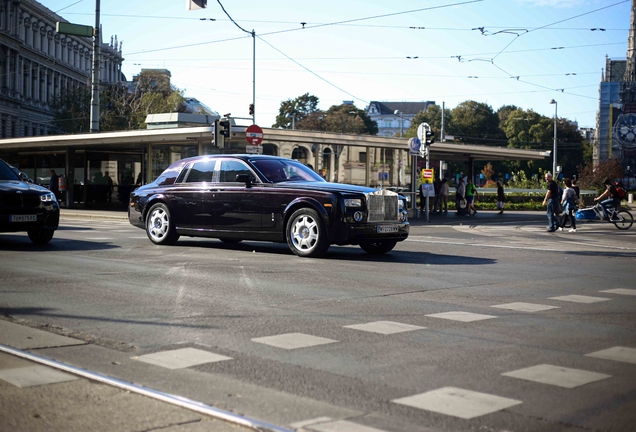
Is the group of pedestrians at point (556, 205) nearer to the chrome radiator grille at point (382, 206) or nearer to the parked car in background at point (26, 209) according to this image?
the chrome radiator grille at point (382, 206)

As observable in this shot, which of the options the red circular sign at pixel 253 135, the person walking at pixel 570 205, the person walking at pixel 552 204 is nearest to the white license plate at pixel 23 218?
the red circular sign at pixel 253 135

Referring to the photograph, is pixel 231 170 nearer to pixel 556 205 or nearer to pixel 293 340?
pixel 293 340

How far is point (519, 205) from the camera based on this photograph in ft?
170

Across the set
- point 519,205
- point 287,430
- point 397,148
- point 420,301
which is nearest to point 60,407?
point 287,430

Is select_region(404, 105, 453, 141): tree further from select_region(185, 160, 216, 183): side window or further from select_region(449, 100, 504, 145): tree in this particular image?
select_region(185, 160, 216, 183): side window

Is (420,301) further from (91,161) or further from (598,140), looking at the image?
(598,140)

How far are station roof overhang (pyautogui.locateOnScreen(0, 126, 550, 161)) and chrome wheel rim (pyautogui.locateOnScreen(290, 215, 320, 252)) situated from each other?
16616 millimetres

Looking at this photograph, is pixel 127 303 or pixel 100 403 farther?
pixel 127 303

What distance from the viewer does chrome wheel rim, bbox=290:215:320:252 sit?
13.4 m

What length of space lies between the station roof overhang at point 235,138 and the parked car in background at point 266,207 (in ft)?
46.8

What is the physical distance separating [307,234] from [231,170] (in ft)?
7.28

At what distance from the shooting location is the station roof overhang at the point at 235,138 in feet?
104

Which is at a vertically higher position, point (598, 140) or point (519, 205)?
point (598, 140)

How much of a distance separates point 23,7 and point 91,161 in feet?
200
